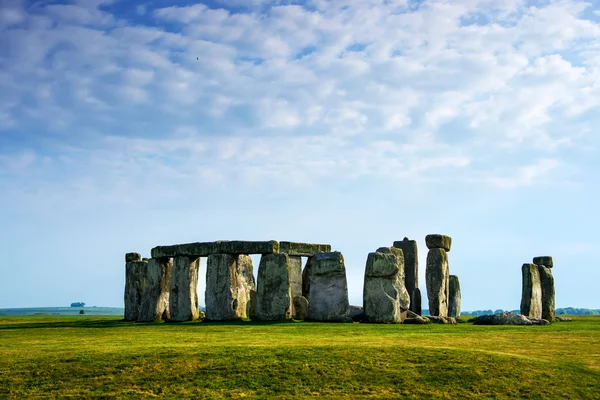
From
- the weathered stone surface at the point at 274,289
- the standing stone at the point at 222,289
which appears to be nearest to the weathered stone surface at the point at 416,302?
the weathered stone surface at the point at 274,289

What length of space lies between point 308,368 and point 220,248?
12773 millimetres

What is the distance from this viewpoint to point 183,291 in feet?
88.0

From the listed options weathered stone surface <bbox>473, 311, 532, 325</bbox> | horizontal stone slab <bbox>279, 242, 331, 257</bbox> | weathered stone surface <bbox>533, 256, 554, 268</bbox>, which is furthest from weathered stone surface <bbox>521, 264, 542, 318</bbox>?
horizontal stone slab <bbox>279, 242, 331, 257</bbox>

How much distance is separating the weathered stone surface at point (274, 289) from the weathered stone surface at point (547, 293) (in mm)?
11407

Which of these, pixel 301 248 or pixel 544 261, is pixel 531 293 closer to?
pixel 544 261

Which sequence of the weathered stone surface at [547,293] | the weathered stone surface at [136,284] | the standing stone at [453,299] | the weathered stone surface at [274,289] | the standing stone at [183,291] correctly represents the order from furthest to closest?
the standing stone at [453,299], the weathered stone surface at [136,284], the weathered stone surface at [547,293], the standing stone at [183,291], the weathered stone surface at [274,289]

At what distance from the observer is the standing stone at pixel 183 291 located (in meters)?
26.7

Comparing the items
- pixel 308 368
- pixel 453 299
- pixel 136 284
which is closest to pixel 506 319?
pixel 453 299

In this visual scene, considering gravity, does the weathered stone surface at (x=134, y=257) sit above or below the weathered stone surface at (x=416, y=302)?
above

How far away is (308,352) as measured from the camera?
48.5 feet

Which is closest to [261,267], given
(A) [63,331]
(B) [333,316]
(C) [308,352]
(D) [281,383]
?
(B) [333,316]

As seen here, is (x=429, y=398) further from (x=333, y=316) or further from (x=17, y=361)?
(x=333, y=316)

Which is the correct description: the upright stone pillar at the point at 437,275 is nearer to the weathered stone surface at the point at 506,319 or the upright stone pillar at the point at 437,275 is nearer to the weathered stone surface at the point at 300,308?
the weathered stone surface at the point at 506,319

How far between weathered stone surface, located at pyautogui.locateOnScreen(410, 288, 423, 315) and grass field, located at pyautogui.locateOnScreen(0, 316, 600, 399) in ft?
36.2
